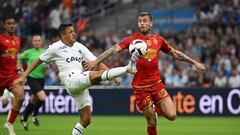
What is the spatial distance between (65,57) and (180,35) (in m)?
15.7

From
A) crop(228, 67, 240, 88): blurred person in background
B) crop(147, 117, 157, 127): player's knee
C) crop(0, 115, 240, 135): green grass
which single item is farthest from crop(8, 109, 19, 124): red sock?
crop(228, 67, 240, 88): blurred person in background

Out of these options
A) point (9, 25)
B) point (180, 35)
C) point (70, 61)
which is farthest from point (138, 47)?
point (180, 35)

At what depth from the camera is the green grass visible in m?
17.7

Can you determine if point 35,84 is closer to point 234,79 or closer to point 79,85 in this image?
point 79,85

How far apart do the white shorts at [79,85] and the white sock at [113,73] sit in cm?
51

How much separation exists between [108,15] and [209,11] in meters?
5.64

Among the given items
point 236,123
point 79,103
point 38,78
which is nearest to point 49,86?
point 38,78

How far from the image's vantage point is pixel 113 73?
12430mm

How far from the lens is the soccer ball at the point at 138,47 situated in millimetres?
12398

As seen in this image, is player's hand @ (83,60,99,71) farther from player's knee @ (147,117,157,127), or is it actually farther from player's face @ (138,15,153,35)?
player's knee @ (147,117,157,127)

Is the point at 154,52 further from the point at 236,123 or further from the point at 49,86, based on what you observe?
the point at 49,86

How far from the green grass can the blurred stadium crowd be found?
2.97 metres

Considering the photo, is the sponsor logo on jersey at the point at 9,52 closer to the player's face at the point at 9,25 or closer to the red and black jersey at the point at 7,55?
the red and black jersey at the point at 7,55

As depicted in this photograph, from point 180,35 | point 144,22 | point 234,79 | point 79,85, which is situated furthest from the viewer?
point 180,35
